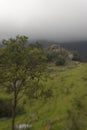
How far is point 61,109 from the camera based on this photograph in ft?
334

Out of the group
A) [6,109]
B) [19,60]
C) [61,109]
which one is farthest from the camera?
[6,109]

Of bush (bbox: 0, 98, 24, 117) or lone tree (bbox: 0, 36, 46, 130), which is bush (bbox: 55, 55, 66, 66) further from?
lone tree (bbox: 0, 36, 46, 130)

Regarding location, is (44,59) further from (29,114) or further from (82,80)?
(82,80)

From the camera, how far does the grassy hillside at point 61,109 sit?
298ft

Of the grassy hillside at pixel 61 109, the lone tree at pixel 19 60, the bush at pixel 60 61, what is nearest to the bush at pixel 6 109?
the grassy hillside at pixel 61 109

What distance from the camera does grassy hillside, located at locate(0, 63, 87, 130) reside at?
90688mm

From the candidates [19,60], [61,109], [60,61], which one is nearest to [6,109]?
[61,109]

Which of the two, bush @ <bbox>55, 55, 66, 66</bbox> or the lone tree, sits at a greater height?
the lone tree

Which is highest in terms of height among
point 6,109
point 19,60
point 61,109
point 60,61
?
point 19,60

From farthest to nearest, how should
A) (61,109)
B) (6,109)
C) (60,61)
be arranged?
(60,61) → (6,109) → (61,109)

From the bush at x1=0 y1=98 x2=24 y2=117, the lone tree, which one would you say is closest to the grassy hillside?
the bush at x1=0 y1=98 x2=24 y2=117

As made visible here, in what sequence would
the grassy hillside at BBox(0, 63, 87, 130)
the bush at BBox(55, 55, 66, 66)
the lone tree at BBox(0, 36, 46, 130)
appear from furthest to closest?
the bush at BBox(55, 55, 66, 66)
the grassy hillside at BBox(0, 63, 87, 130)
the lone tree at BBox(0, 36, 46, 130)

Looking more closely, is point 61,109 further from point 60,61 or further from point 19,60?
point 60,61

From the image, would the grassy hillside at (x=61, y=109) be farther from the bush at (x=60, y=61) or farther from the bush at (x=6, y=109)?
the bush at (x=60, y=61)
